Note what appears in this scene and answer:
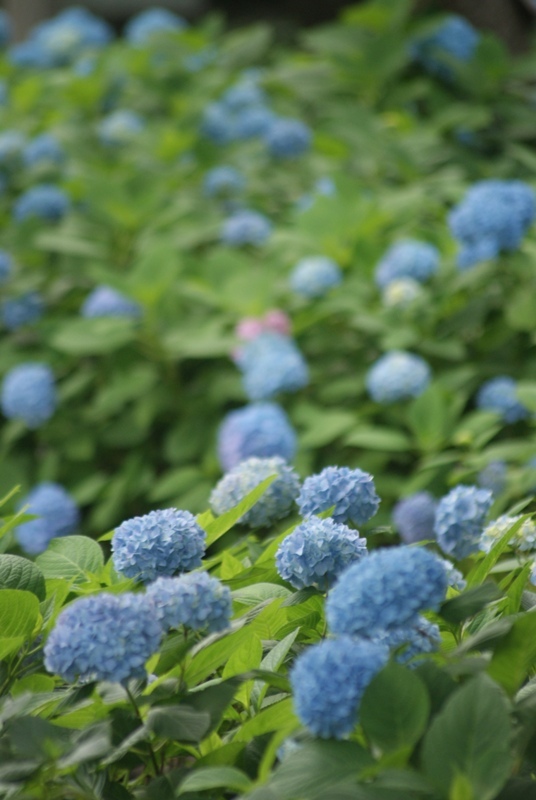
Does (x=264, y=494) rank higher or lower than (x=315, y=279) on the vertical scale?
higher

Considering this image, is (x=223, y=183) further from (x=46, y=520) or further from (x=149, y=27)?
(x=149, y=27)

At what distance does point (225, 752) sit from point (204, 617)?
0.12m

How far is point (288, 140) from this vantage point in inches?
148

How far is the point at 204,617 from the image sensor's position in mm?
937

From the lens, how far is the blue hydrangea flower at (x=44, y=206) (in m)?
3.46

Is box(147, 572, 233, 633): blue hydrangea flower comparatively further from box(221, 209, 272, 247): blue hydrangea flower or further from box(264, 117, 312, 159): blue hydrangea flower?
box(264, 117, 312, 159): blue hydrangea flower

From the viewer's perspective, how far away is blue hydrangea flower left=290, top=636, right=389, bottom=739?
0.82 metres

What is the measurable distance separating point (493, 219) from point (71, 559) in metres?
1.41

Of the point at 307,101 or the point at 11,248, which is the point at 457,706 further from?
the point at 307,101

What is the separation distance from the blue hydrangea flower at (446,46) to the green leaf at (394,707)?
11.1 ft

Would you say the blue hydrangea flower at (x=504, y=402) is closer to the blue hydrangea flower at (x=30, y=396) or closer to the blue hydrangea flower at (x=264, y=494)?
the blue hydrangea flower at (x=264, y=494)

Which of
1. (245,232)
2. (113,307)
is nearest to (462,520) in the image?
(113,307)

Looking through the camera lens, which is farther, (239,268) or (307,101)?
(307,101)

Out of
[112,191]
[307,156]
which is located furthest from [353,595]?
[307,156]
